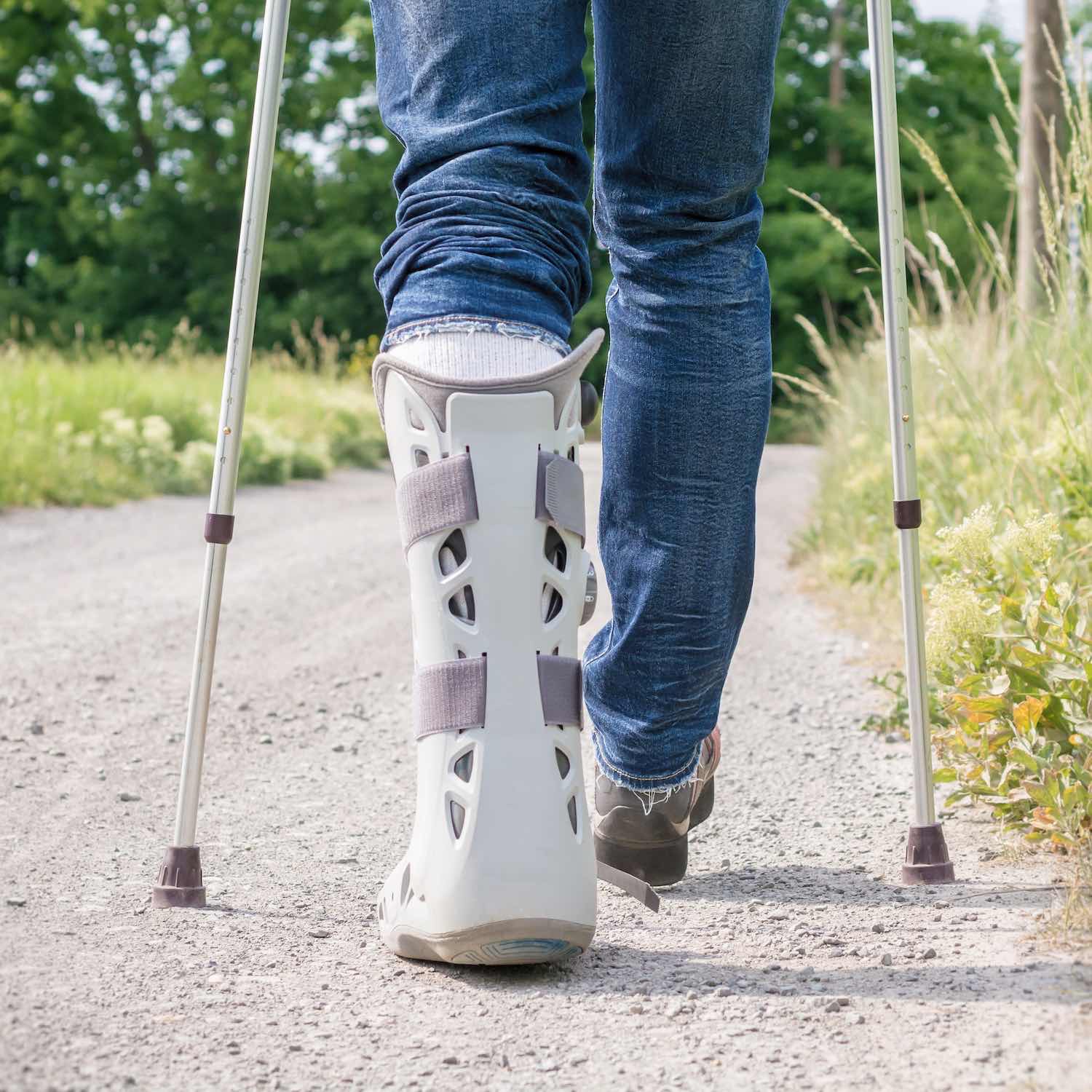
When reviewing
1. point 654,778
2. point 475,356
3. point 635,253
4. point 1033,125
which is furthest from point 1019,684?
point 1033,125

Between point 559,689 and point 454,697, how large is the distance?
96mm

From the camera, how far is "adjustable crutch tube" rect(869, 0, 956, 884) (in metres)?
1.52

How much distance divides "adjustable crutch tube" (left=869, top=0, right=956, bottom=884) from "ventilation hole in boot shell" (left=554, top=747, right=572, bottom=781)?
0.49m

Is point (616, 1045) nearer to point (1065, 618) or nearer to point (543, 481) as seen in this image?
point (543, 481)

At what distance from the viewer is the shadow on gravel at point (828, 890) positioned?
1414 mm

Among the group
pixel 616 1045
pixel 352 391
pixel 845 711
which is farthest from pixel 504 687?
pixel 352 391

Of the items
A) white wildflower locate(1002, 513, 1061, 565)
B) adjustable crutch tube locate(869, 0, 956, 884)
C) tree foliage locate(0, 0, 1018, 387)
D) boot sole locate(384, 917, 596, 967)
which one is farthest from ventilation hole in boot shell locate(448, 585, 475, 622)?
tree foliage locate(0, 0, 1018, 387)

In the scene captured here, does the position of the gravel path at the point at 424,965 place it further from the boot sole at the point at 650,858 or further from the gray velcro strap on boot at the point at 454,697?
the gray velcro strap on boot at the point at 454,697

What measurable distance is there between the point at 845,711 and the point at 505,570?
1.50 meters

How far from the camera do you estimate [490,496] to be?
1.19 metres

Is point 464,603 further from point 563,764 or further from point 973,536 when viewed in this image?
point 973,536

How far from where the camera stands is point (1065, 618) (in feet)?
5.12

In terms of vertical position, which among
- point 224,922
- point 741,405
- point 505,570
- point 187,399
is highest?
point 187,399

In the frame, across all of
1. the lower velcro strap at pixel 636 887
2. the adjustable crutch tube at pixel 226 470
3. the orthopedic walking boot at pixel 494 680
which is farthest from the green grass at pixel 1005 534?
the adjustable crutch tube at pixel 226 470
